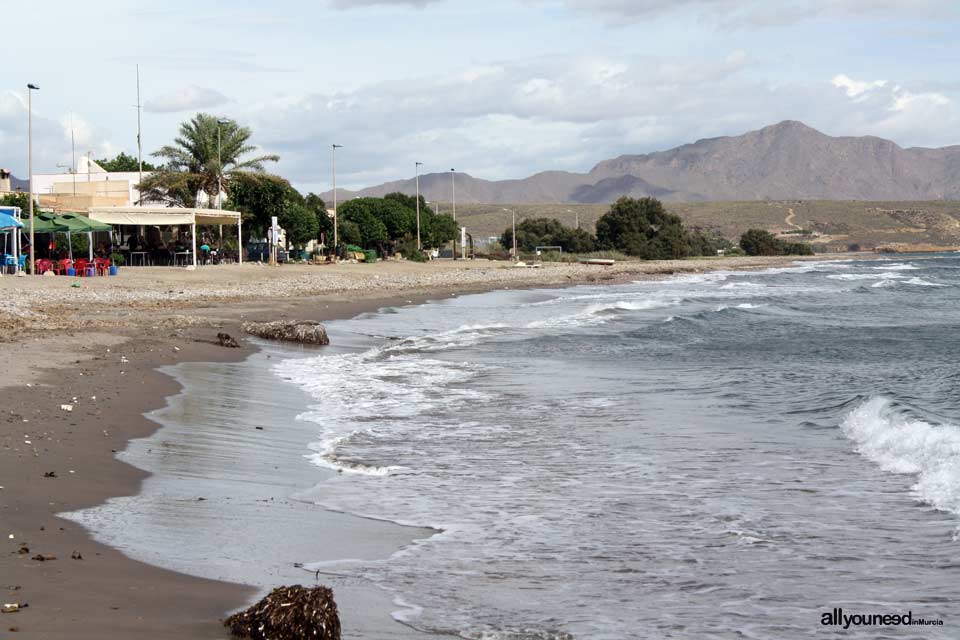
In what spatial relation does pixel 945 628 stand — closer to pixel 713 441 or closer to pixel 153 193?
pixel 713 441

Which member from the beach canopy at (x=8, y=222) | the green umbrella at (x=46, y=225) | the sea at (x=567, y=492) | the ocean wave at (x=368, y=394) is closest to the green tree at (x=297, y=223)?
the green umbrella at (x=46, y=225)

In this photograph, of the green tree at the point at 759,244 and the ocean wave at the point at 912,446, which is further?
the green tree at the point at 759,244

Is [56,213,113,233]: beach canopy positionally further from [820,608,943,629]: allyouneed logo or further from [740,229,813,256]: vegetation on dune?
[740,229,813,256]: vegetation on dune

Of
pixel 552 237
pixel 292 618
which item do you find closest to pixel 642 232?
pixel 552 237

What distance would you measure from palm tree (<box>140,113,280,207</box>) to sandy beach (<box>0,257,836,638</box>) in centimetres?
2097

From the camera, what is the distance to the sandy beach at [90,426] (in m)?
5.11

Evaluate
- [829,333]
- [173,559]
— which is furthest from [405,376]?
[829,333]

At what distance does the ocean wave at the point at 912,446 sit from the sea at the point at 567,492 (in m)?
0.04

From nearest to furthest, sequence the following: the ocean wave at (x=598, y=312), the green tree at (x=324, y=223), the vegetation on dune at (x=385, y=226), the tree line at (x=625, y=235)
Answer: the ocean wave at (x=598, y=312) < the green tree at (x=324, y=223) < the vegetation on dune at (x=385, y=226) < the tree line at (x=625, y=235)

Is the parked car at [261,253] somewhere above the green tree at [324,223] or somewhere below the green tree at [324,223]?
below

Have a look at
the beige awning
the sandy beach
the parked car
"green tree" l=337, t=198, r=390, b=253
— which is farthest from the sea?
"green tree" l=337, t=198, r=390, b=253

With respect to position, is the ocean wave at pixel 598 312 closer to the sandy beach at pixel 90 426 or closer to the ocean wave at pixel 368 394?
the sandy beach at pixel 90 426

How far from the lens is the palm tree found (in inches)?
2105

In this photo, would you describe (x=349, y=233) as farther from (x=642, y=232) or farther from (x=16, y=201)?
(x=642, y=232)
